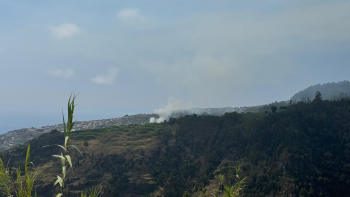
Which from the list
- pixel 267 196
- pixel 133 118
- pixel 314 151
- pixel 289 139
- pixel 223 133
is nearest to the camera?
pixel 267 196

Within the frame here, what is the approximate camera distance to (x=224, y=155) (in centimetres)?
5959

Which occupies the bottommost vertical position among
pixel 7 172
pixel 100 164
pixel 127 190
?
pixel 127 190

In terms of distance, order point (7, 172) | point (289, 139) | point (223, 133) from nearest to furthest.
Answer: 1. point (7, 172)
2. point (289, 139)
3. point (223, 133)

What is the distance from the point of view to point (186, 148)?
220 ft

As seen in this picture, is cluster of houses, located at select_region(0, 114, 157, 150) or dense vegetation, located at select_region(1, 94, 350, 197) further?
cluster of houses, located at select_region(0, 114, 157, 150)

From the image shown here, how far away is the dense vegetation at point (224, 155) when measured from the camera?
44.8 meters

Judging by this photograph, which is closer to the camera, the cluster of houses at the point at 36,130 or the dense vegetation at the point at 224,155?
the dense vegetation at the point at 224,155

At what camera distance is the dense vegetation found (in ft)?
147

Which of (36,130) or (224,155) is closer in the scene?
(224,155)

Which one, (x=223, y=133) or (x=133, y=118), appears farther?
(x=133, y=118)

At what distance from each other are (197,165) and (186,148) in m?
9.31

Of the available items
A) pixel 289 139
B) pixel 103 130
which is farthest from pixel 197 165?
pixel 103 130

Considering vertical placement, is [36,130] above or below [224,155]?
above

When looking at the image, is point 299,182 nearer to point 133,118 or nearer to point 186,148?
point 186,148
